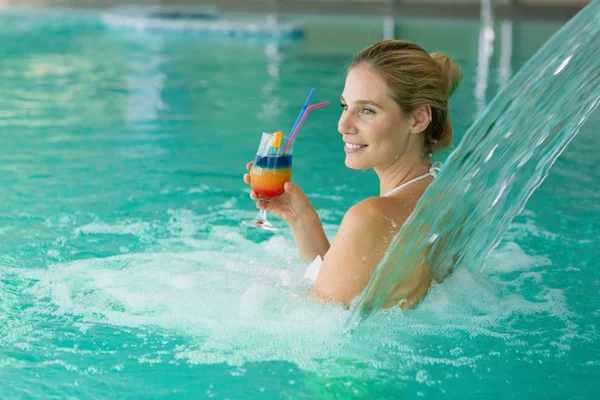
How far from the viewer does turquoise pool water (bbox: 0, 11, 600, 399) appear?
2674 millimetres

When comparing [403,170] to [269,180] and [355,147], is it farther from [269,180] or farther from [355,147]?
[269,180]

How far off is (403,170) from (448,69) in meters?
0.36

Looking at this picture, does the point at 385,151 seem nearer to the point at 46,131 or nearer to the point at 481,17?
the point at 46,131

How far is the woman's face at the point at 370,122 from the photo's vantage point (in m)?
2.68

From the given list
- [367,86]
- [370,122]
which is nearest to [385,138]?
[370,122]

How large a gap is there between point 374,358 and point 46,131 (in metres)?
4.58

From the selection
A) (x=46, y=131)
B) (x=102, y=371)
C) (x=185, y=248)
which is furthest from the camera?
(x=46, y=131)

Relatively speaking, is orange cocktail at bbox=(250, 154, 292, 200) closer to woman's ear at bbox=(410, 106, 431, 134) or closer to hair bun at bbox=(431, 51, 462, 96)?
woman's ear at bbox=(410, 106, 431, 134)

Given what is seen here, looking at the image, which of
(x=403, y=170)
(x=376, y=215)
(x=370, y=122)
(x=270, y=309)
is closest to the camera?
(x=376, y=215)

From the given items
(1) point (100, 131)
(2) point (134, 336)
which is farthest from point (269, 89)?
(2) point (134, 336)

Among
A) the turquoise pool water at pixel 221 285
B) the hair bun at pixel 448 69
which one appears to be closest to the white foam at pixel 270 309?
the turquoise pool water at pixel 221 285

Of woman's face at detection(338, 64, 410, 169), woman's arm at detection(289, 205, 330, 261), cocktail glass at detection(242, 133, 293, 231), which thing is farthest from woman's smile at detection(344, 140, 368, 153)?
woman's arm at detection(289, 205, 330, 261)

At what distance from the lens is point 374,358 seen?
108 inches

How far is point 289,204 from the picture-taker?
10.3ft
